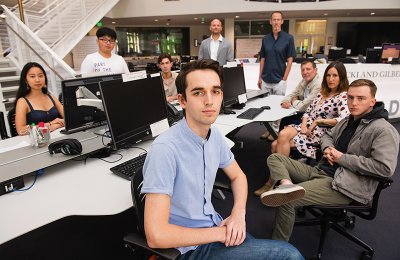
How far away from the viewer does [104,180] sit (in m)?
1.43

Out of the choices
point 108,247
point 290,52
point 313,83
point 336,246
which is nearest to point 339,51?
point 290,52

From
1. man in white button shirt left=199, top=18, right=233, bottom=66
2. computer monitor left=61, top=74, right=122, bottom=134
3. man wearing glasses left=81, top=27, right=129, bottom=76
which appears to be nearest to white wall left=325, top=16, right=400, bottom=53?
man in white button shirt left=199, top=18, right=233, bottom=66

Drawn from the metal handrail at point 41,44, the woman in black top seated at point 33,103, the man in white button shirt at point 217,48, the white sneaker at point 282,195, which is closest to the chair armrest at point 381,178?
the white sneaker at point 282,195

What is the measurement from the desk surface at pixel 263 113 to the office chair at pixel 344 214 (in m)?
0.94

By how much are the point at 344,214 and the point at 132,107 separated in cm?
159

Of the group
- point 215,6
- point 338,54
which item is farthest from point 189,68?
point 215,6

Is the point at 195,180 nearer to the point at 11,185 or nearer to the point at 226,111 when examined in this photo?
the point at 11,185

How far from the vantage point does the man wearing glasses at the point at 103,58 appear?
2.92 metres

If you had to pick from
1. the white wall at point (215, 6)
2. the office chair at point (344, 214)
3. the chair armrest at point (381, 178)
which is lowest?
the office chair at point (344, 214)

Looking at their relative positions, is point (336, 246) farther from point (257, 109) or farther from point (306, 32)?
point (306, 32)

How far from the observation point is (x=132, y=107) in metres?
1.69

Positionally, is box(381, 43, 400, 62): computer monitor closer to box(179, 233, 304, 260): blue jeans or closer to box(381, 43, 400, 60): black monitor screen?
box(381, 43, 400, 60): black monitor screen

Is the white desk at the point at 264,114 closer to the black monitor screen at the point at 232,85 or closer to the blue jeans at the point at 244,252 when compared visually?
the black monitor screen at the point at 232,85

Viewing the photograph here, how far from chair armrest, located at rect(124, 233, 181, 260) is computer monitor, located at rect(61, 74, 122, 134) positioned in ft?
3.50
